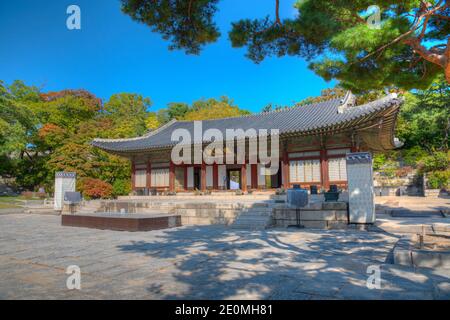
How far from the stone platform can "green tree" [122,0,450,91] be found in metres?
5.48

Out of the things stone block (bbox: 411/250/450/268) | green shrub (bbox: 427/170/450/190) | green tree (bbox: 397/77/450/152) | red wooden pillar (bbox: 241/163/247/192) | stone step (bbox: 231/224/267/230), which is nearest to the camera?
stone block (bbox: 411/250/450/268)

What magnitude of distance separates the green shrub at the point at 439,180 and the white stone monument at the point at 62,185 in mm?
22171

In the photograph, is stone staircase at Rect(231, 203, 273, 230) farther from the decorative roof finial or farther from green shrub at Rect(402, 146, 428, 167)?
green shrub at Rect(402, 146, 428, 167)

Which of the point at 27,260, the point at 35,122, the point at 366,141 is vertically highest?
the point at 35,122

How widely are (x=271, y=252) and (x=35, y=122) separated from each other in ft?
97.3

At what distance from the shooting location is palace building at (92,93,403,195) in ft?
43.9

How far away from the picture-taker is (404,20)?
5.13 m

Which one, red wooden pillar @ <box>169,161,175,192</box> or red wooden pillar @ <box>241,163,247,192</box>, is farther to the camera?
red wooden pillar @ <box>169,161,175,192</box>

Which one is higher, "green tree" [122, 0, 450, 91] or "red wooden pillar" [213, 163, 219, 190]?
"green tree" [122, 0, 450, 91]

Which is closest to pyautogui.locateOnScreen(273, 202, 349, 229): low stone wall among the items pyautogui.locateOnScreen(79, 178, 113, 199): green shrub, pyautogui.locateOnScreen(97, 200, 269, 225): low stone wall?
pyautogui.locateOnScreen(97, 200, 269, 225): low stone wall

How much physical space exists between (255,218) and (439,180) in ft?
52.3

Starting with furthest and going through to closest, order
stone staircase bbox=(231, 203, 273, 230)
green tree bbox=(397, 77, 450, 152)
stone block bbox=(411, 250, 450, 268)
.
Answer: green tree bbox=(397, 77, 450, 152)
stone staircase bbox=(231, 203, 273, 230)
stone block bbox=(411, 250, 450, 268)
